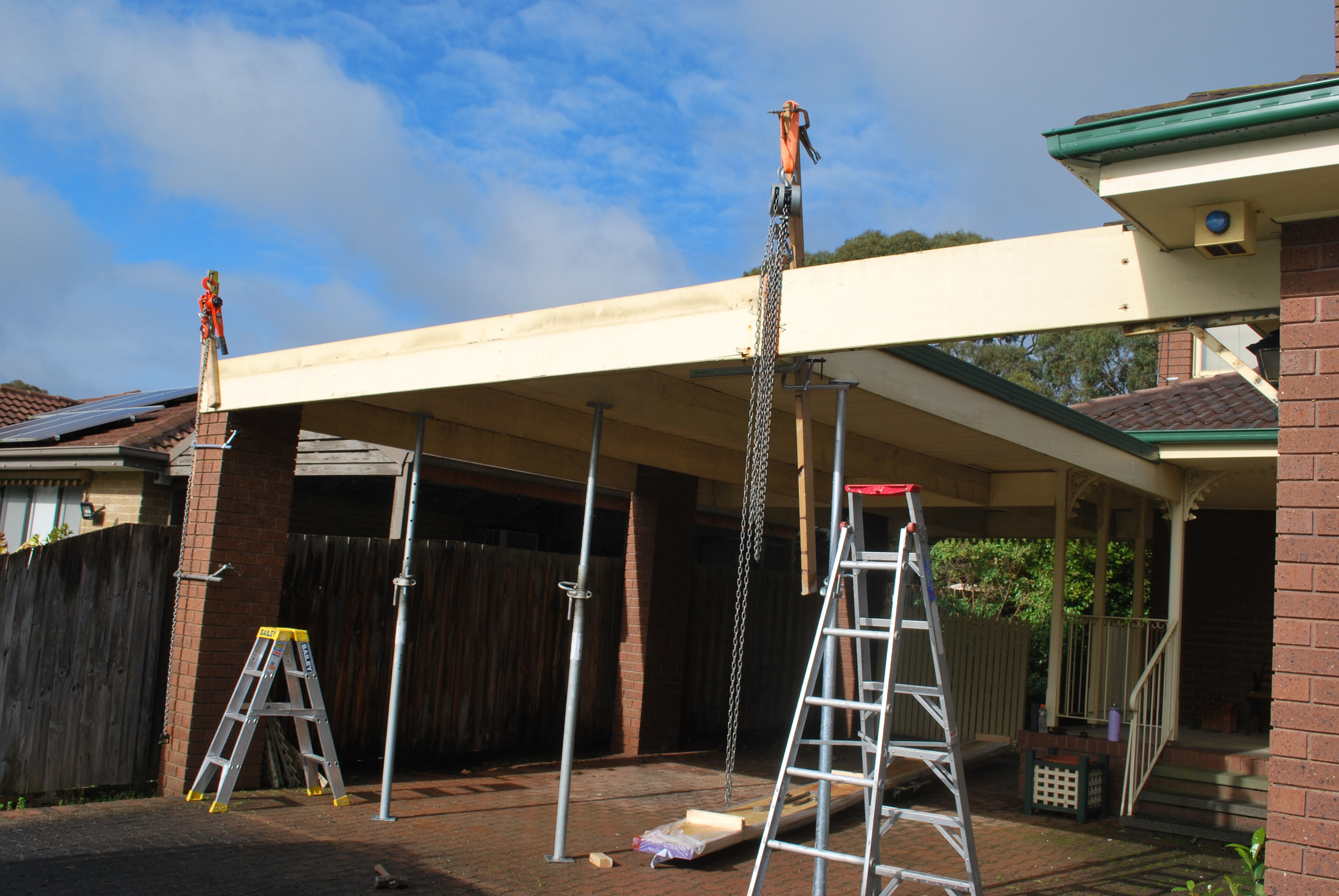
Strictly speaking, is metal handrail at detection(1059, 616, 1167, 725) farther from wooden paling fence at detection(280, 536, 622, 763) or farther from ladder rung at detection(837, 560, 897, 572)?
ladder rung at detection(837, 560, 897, 572)

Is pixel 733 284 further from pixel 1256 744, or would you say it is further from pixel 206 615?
pixel 1256 744

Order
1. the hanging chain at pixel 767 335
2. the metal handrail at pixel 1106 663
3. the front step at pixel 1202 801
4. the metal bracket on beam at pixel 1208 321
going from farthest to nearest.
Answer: the metal handrail at pixel 1106 663
the front step at pixel 1202 801
the hanging chain at pixel 767 335
the metal bracket on beam at pixel 1208 321

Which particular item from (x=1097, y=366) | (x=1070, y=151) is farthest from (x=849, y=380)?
(x=1097, y=366)

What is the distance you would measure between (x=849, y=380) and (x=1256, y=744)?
6.76 meters

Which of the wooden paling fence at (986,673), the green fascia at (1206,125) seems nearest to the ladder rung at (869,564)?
the green fascia at (1206,125)

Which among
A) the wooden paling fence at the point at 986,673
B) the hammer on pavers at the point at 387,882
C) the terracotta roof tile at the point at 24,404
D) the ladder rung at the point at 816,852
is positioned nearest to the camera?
the ladder rung at the point at 816,852

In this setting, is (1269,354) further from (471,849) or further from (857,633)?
(471,849)

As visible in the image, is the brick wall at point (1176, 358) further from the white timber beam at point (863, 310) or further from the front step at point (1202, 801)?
the white timber beam at point (863, 310)

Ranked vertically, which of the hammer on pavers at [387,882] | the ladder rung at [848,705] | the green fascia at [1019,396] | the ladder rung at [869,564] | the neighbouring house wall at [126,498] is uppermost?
the green fascia at [1019,396]

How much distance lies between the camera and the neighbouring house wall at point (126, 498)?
1272cm

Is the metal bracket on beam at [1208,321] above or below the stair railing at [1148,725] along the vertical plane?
above

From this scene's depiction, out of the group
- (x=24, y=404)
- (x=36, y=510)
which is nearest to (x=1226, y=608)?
(x=36, y=510)

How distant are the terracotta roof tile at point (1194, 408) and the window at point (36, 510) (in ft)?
40.5

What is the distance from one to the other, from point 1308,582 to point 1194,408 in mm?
7630
